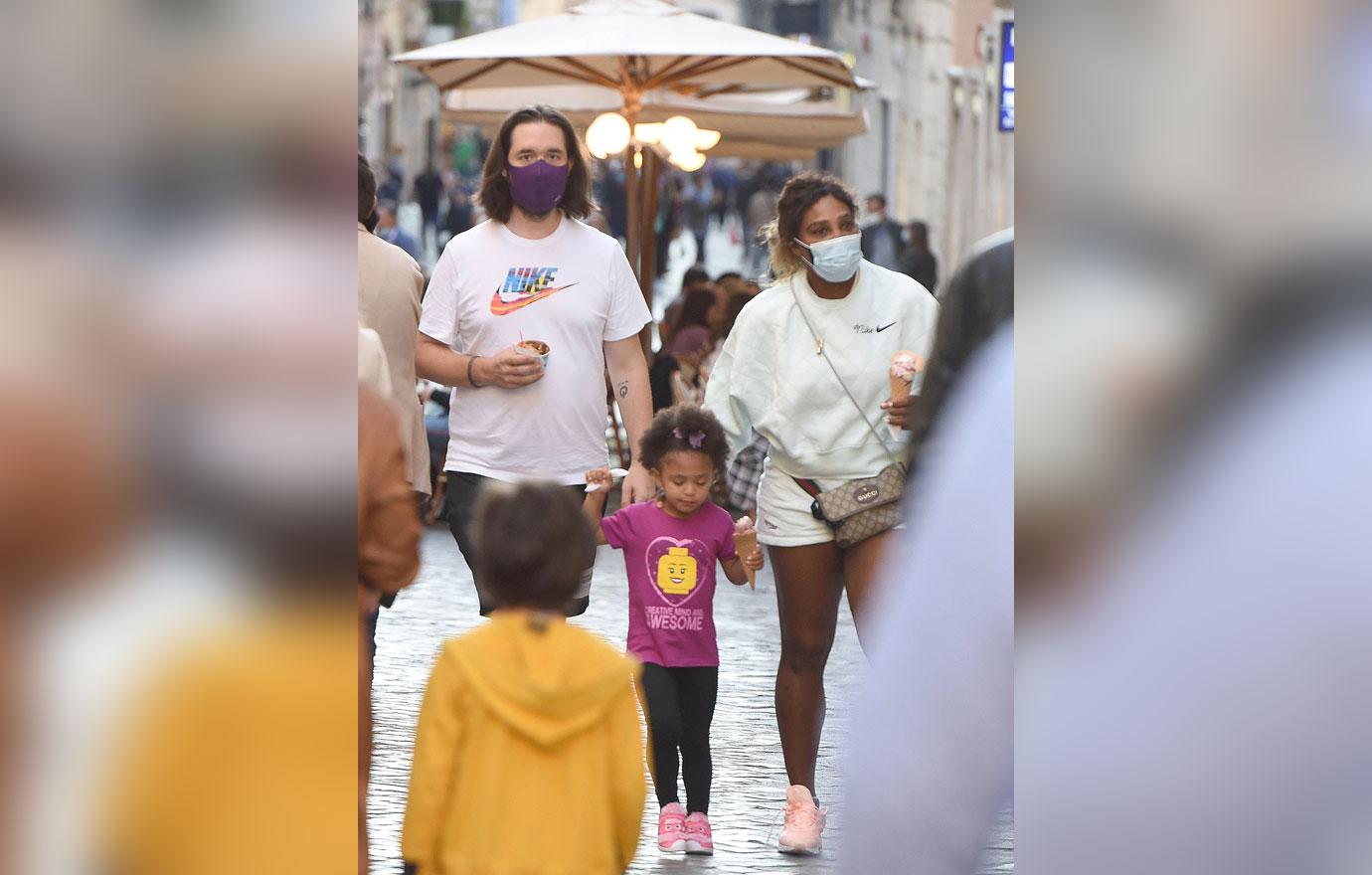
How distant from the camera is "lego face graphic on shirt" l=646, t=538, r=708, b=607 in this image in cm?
557

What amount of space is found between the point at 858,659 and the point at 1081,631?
7.89m

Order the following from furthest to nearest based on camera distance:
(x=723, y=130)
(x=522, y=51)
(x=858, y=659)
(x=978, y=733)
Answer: (x=723, y=130)
(x=522, y=51)
(x=858, y=659)
(x=978, y=733)

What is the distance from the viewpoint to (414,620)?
966 cm

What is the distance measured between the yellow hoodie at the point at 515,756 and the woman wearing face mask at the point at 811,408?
7.37 ft

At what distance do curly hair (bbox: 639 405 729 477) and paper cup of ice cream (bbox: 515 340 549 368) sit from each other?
1.17 ft

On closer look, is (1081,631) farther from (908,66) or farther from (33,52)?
(908,66)

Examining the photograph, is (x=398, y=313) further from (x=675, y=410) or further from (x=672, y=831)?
(x=672, y=831)

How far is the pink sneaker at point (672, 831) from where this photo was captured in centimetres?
558

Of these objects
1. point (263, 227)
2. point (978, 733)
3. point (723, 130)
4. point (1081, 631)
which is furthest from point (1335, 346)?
point (723, 130)

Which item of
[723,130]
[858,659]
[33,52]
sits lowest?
[858,659]

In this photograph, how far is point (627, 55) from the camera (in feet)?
37.9

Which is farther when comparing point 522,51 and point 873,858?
point 522,51

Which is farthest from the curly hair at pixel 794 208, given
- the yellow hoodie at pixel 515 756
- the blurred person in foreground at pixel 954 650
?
the blurred person in foreground at pixel 954 650

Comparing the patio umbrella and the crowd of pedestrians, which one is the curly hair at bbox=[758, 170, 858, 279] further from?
the patio umbrella
